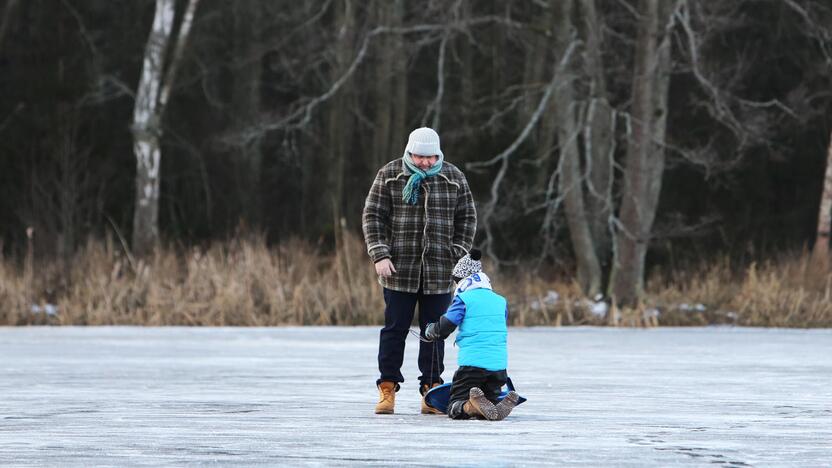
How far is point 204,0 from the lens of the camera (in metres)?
40.3

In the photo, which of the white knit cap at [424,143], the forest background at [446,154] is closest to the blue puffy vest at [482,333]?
the white knit cap at [424,143]

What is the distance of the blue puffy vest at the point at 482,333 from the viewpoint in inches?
356

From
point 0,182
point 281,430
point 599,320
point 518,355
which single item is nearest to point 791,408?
point 281,430

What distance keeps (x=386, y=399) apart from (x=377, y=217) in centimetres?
108

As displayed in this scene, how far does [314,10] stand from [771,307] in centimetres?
2070

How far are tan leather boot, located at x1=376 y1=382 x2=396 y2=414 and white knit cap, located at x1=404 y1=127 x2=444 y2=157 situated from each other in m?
1.38

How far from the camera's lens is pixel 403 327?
9680 mm

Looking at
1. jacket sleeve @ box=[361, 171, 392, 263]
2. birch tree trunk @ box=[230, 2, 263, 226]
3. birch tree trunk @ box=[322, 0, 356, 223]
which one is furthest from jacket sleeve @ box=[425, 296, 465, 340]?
birch tree trunk @ box=[230, 2, 263, 226]

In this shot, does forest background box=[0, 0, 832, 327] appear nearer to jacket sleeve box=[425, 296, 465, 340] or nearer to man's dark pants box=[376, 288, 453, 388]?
man's dark pants box=[376, 288, 453, 388]

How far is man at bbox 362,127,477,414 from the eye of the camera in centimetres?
948

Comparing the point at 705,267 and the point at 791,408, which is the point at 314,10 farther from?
the point at 791,408

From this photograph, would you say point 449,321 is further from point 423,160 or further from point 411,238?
point 423,160

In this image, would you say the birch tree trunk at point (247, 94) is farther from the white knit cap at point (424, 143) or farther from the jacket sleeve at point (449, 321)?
the jacket sleeve at point (449, 321)

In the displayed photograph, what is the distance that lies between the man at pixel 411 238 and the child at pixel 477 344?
42 cm
